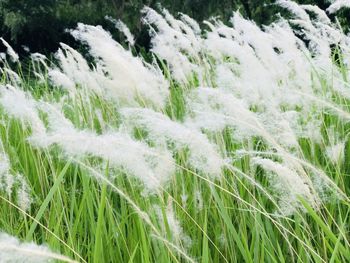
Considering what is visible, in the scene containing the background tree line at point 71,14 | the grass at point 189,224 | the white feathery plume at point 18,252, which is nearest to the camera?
the white feathery plume at point 18,252

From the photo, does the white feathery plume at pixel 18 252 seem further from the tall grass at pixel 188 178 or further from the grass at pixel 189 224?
the grass at pixel 189 224

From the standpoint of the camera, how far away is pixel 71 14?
14328mm

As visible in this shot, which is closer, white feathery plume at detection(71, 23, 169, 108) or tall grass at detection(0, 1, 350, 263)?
tall grass at detection(0, 1, 350, 263)

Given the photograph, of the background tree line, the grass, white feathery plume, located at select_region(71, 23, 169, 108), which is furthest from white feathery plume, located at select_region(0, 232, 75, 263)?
the background tree line

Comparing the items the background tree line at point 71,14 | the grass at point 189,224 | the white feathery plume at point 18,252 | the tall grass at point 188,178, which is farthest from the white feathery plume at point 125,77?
the background tree line at point 71,14

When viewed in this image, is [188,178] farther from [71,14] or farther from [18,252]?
[71,14]

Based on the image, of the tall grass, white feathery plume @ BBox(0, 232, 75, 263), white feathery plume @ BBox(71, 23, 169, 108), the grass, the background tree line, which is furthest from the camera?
the background tree line

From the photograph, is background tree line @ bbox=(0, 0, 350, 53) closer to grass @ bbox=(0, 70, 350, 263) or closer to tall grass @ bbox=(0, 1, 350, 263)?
tall grass @ bbox=(0, 1, 350, 263)

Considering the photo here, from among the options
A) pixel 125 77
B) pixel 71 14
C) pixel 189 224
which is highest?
pixel 71 14


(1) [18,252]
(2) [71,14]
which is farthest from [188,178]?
(2) [71,14]

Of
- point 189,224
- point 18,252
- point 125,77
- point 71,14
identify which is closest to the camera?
point 18,252

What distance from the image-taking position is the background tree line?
43.6 ft

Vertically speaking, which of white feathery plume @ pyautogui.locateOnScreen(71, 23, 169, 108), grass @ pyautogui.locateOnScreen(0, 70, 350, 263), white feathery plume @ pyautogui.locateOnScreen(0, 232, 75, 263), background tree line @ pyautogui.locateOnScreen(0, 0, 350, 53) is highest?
background tree line @ pyautogui.locateOnScreen(0, 0, 350, 53)

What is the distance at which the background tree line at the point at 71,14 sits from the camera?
13289mm
